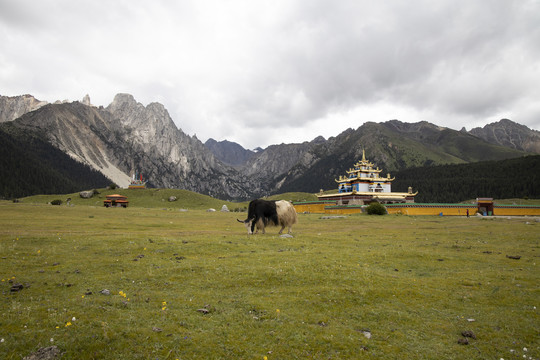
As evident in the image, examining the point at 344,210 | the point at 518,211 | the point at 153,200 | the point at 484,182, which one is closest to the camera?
the point at 518,211

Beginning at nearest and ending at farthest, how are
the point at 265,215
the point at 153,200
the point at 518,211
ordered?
the point at 265,215
the point at 518,211
the point at 153,200

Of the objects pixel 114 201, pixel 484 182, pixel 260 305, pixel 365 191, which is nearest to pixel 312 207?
pixel 365 191

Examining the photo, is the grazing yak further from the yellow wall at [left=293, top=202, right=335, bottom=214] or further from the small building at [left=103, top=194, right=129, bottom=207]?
the small building at [left=103, top=194, right=129, bottom=207]

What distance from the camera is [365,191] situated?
92.4 meters

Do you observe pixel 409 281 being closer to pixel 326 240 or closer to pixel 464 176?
pixel 326 240

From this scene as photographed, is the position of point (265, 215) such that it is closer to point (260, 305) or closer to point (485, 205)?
point (260, 305)

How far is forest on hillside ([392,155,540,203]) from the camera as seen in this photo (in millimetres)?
131500

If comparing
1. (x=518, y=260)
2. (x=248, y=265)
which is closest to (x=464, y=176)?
(x=518, y=260)

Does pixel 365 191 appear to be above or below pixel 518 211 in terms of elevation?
above

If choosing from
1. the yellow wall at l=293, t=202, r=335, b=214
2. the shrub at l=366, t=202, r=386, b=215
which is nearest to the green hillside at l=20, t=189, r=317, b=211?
the yellow wall at l=293, t=202, r=335, b=214

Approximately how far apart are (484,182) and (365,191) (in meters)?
91.1

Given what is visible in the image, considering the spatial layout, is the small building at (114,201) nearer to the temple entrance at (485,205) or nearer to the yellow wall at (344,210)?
the yellow wall at (344,210)

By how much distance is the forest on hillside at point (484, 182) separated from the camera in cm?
13150

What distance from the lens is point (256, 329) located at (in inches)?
303
